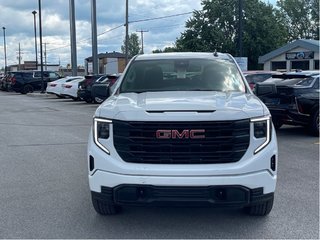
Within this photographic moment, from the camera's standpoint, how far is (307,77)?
11.6 meters

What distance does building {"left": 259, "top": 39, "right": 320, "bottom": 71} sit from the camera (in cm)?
4156

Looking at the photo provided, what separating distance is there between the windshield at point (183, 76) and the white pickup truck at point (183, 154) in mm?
1092

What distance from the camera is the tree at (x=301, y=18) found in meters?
80.7

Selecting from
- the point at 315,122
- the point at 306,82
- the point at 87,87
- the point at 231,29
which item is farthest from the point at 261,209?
the point at 231,29

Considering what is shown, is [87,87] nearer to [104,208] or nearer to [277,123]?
[277,123]

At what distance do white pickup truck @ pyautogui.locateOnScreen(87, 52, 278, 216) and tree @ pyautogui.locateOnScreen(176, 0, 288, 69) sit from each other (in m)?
48.4

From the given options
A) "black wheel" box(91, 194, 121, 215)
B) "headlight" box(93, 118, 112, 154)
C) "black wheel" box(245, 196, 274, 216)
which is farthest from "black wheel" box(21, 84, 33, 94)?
"black wheel" box(245, 196, 274, 216)

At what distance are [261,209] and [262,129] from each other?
984mm

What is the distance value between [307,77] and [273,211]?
22.6 feet

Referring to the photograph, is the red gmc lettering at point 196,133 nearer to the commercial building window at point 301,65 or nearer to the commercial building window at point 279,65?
the commercial building window at point 301,65

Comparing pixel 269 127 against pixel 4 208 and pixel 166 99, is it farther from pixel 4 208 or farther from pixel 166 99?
pixel 4 208

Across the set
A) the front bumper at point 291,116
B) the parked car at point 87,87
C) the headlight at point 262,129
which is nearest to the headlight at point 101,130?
the headlight at point 262,129

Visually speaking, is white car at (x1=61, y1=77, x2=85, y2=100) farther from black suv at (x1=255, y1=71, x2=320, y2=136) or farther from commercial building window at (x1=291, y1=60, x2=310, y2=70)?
commercial building window at (x1=291, y1=60, x2=310, y2=70)

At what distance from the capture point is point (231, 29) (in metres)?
54.0
